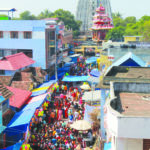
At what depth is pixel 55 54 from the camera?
31109 millimetres

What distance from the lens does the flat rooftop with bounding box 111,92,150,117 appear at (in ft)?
20.2

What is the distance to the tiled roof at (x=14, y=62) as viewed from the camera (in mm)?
23234

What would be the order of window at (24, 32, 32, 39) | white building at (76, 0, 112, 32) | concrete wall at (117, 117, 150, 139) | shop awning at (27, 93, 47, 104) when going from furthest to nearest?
white building at (76, 0, 112, 32)
window at (24, 32, 32, 39)
shop awning at (27, 93, 47, 104)
concrete wall at (117, 117, 150, 139)

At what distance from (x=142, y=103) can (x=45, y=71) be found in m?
22.9

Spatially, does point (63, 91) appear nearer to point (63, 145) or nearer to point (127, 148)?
point (63, 145)

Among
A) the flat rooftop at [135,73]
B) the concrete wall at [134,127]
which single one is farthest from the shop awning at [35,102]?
the concrete wall at [134,127]

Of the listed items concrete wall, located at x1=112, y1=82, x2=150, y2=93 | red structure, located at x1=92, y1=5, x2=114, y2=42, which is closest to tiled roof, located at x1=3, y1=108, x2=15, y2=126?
concrete wall, located at x1=112, y1=82, x2=150, y2=93

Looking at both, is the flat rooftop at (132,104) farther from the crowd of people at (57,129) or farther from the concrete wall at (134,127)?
the crowd of people at (57,129)

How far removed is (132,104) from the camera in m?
6.82

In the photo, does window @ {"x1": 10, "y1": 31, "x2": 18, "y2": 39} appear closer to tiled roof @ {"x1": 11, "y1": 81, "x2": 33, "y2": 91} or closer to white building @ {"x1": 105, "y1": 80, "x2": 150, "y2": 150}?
tiled roof @ {"x1": 11, "y1": 81, "x2": 33, "y2": 91}

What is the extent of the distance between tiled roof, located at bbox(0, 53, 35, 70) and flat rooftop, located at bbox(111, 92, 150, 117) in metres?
16.7

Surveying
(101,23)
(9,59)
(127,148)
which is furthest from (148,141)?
(101,23)

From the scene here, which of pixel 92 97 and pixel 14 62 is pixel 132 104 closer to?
pixel 92 97

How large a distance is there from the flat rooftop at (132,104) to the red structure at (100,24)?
6014 centimetres
